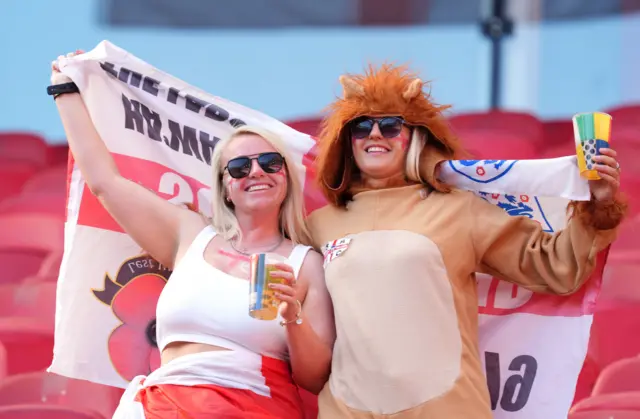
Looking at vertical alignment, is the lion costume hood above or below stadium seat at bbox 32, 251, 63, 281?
above

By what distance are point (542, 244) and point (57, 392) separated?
136cm

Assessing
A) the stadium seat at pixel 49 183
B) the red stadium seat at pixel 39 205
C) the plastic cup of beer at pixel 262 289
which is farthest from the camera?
the stadium seat at pixel 49 183

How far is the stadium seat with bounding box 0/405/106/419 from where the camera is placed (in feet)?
7.82

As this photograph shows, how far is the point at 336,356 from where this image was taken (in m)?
2.17

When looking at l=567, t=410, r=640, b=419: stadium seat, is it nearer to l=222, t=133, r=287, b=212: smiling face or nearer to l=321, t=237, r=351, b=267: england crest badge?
l=321, t=237, r=351, b=267: england crest badge

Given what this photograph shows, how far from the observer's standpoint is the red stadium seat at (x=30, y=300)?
319 cm

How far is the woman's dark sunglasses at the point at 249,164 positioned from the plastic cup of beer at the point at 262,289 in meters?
0.41

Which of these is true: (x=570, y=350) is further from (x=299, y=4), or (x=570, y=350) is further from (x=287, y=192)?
(x=299, y=4)

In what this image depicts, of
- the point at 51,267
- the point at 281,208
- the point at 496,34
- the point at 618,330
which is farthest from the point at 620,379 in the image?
the point at 496,34

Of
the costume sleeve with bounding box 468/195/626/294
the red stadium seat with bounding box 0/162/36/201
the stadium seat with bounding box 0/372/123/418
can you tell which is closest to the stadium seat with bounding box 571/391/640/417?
the costume sleeve with bounding box 468/195/626/294

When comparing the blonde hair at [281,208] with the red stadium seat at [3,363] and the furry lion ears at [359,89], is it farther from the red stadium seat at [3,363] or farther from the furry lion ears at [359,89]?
the red stadium seat at [3,363]

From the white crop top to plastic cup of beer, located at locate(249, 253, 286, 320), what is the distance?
247 mm

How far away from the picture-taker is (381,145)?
2283 mm

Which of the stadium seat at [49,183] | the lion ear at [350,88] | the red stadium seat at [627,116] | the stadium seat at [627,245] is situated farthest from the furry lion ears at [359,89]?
the red stadium seat at [627,116]
